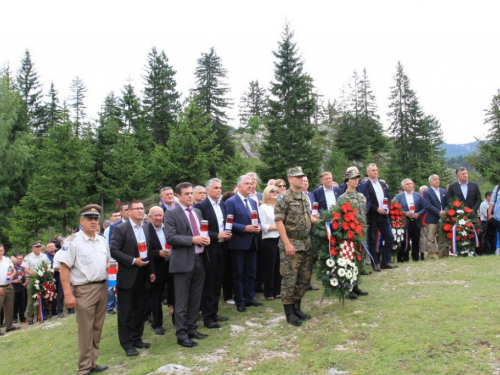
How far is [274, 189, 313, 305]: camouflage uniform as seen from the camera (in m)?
5.88

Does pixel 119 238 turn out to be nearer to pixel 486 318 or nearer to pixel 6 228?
pixel 486 318

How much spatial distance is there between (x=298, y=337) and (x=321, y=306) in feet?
4.46

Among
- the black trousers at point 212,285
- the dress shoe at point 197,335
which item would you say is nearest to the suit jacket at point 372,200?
the black trousers at point 212,285

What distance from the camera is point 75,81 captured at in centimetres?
6375

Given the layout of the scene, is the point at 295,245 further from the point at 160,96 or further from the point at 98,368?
the point at 160,96

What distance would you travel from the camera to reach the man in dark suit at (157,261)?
6812 millimetres

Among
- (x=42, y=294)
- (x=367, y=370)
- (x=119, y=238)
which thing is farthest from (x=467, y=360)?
(x=42, y=294)

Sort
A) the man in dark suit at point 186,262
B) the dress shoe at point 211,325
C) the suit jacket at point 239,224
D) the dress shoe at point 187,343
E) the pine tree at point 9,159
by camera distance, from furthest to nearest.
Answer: the pine tree at point 9,159 < the suit jacket at point 239,224 < the dress shoe at point 211,325 < the man in dark suit at point 186,262 < the dress shoe at point 187,343

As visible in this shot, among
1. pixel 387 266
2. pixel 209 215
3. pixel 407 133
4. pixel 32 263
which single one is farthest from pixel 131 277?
pixel 407 133

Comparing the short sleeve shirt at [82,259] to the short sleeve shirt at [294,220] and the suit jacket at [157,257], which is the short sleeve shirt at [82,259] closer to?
the suit jacket at [157,257]

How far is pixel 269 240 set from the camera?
752 centimetres

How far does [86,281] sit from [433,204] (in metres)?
8.81

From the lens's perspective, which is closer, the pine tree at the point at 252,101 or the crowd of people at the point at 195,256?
the crowd of people at the point at 195,256

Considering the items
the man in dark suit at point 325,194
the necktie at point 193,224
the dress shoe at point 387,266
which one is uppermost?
the man in dark suit at point 325,194
